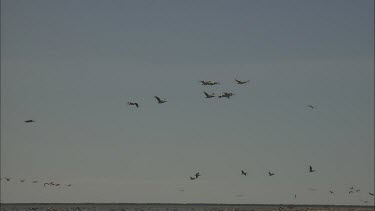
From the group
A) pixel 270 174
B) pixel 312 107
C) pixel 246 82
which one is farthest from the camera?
pixel 270 174

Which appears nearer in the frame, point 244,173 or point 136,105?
point 136,105

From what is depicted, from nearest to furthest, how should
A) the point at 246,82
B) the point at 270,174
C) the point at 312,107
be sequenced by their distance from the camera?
the point at 312,107, the point at 246,82, the point at 270,174

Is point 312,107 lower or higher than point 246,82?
lower

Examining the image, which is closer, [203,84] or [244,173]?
[203,84]

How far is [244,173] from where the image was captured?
87.1 metres

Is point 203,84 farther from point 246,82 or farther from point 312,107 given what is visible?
point 312,107

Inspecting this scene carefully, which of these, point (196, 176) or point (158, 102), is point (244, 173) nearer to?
point (196, 176)

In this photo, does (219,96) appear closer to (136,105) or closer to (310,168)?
(136,105)

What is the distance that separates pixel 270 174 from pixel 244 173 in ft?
15.0

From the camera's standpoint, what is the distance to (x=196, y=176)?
86.8 metres

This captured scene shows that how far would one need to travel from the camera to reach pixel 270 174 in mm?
83562

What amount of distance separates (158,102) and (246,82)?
30.7ft

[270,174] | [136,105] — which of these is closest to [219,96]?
[136,105]

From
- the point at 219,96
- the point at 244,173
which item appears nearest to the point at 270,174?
the point at 244,173
